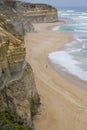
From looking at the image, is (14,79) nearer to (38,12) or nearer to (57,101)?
(57,101)

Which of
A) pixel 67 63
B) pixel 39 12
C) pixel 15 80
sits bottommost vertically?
pixel 39 12

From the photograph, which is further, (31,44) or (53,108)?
(31,44)

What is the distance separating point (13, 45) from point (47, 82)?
885cm

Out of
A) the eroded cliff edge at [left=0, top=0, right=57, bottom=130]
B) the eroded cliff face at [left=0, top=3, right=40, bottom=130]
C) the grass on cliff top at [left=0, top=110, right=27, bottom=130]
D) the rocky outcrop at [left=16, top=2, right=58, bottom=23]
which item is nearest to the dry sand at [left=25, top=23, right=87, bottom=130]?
the eroded cliff edge at [left=0, top=0, right=57, bottom=130]

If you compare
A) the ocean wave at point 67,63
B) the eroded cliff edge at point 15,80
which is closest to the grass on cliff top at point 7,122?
the eroded cliff edge at point 15,80

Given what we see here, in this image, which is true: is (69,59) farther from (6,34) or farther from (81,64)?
(6,34)

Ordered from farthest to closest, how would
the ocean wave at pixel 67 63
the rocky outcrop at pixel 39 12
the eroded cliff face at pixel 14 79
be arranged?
the rocky outcrop at pixel 39 12, the ocean wave at pixel 67 63, the eroded cliff face at pixel 14 79

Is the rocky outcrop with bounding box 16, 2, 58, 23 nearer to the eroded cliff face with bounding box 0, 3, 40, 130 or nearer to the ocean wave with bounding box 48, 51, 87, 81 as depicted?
the ocean wave with bounding box 48, 51, 87, 81

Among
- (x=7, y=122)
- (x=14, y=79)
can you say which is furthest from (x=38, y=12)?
(x=7, y=122)

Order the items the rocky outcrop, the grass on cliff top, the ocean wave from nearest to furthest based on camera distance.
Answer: the grass on cliff top → the ocean wave → the rocky outcrop

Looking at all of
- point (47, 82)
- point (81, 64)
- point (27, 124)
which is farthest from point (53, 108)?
point (81, 64)

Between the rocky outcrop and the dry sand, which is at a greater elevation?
the dry sand

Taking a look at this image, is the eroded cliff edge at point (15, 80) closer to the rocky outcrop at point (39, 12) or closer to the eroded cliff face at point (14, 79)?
the eroded cliff face at point (14, 79)

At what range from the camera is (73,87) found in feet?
72.3
